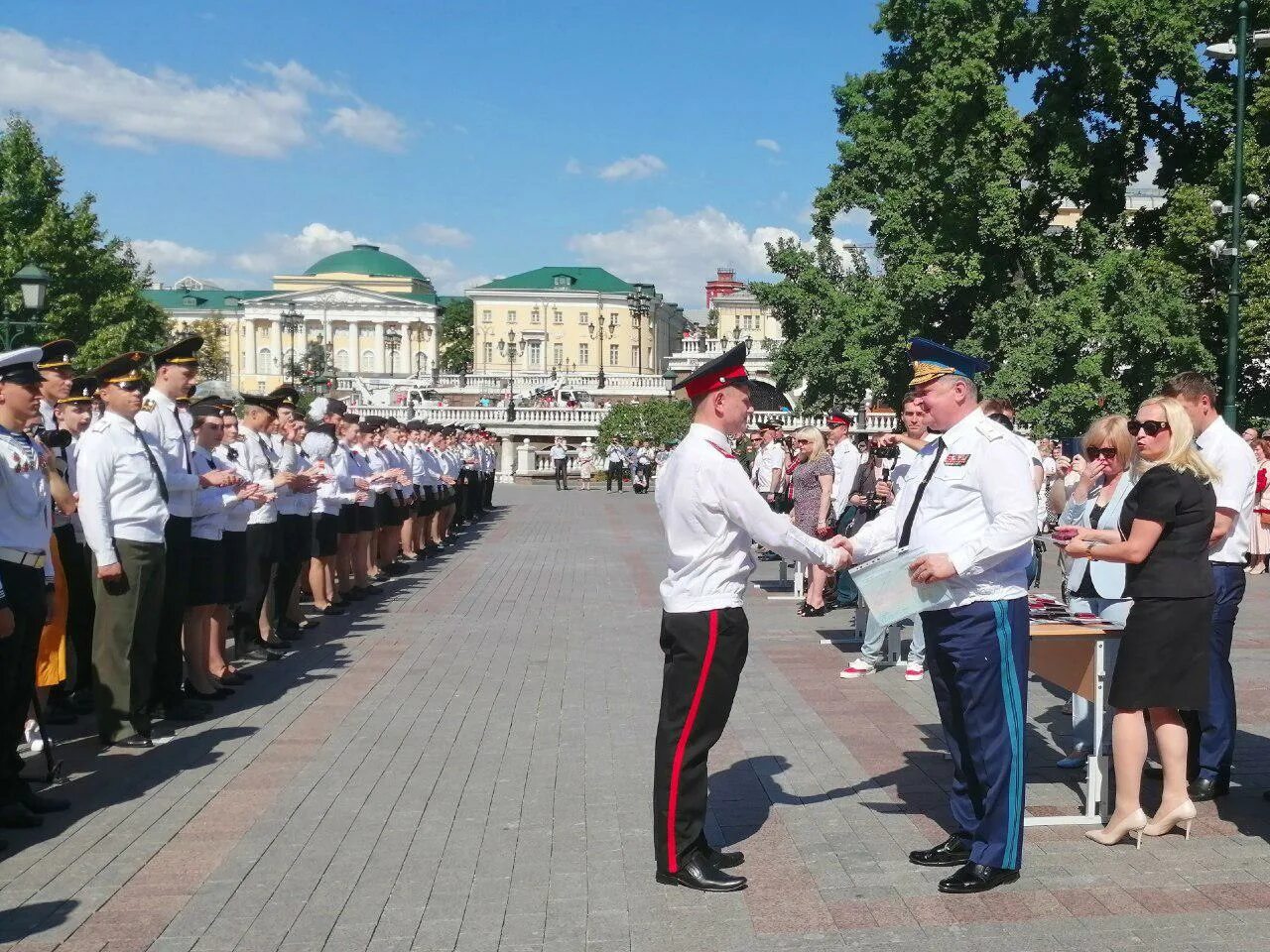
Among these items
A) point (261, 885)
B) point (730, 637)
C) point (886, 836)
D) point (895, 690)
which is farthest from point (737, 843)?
point (895, 690)

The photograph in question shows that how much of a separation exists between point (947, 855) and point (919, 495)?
156cm

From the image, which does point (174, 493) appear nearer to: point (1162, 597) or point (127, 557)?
point (127, 557)

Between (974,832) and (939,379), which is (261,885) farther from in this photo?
(939,379)

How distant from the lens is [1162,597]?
6230 mm

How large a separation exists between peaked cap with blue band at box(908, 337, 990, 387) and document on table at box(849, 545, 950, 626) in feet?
2.46

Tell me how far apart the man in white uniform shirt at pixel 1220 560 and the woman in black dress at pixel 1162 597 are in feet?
2.02

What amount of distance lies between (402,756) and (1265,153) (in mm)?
27722

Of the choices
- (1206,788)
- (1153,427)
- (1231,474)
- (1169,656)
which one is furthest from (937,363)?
(1206,788)

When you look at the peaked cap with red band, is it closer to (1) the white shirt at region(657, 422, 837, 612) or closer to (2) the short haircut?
(1) the white shirt at region(657, 422, 837, 612)

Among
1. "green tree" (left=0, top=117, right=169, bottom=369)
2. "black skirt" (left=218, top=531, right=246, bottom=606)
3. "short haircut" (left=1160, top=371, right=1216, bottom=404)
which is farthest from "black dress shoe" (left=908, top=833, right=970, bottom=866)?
"green tree" (left=0, top=117, right=169, bottom=369)

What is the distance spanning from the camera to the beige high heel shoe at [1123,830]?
6.30 meters

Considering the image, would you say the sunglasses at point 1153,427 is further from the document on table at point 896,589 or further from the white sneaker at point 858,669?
the white sneaker at point 858,669

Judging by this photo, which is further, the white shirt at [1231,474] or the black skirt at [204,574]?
the black skirt at [204,574]

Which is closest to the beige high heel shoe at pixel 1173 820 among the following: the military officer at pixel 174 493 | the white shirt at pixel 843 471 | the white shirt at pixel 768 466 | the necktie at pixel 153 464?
the necktie at pixel 153 464
